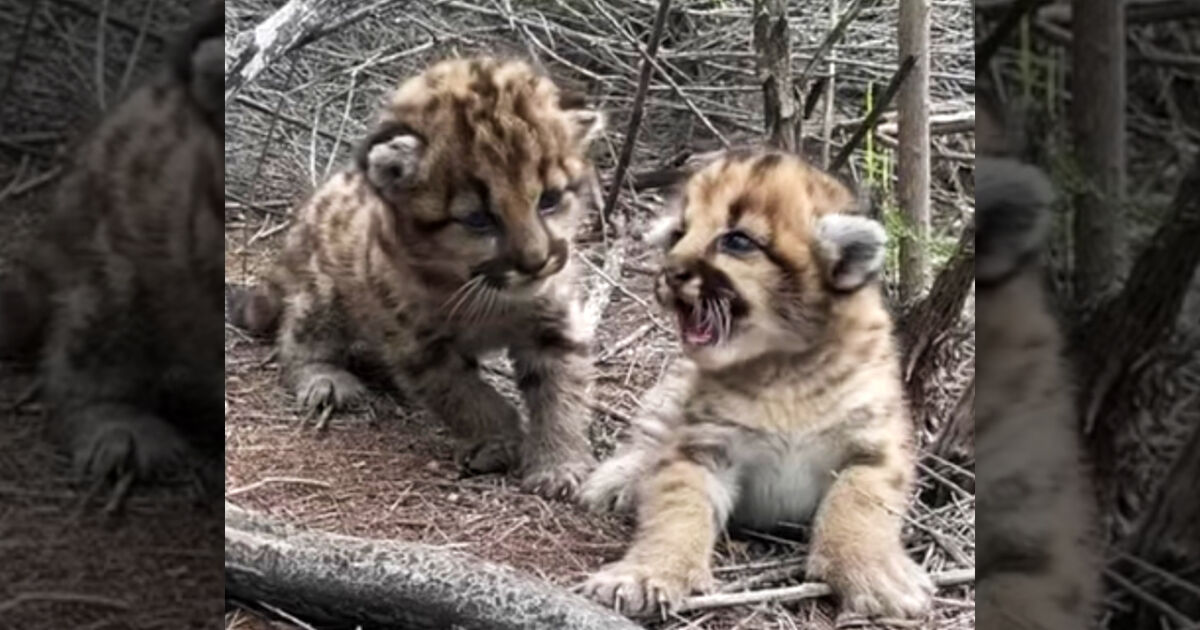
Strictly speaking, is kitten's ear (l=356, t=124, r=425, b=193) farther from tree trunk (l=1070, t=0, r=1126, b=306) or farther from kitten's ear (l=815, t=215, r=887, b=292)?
tree trunk (l=1070, t=0, r=1126, b=306)

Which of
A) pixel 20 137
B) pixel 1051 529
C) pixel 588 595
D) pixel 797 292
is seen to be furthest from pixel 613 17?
pixel 1051 529

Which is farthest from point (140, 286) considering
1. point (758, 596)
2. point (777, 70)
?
point (777, 70)

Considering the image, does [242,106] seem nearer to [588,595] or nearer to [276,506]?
[276,506]

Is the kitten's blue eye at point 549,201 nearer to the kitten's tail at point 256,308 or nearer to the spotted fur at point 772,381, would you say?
the spotted fur at point 772,381

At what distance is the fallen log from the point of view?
50.3 inches

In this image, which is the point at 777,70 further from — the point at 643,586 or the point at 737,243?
the point at 643,586

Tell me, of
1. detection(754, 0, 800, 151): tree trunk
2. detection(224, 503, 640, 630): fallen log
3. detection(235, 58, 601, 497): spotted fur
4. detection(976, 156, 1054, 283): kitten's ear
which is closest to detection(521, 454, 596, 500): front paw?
detection(235, 58, 601, 497): spotted fur

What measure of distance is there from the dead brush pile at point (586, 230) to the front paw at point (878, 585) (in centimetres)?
2

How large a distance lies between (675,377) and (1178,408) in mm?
687

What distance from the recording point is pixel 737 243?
5.38ft

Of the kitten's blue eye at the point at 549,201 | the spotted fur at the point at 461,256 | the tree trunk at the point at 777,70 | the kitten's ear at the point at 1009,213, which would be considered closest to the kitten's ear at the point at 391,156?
the spotted fur at the point at 461,256

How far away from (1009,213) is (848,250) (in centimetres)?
70

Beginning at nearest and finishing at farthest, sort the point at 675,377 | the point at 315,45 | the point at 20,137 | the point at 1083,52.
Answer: the point at 1083,52 → the point at 20,137 → the point at 315,45 → the point at 675,377

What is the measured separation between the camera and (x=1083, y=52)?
931mm
